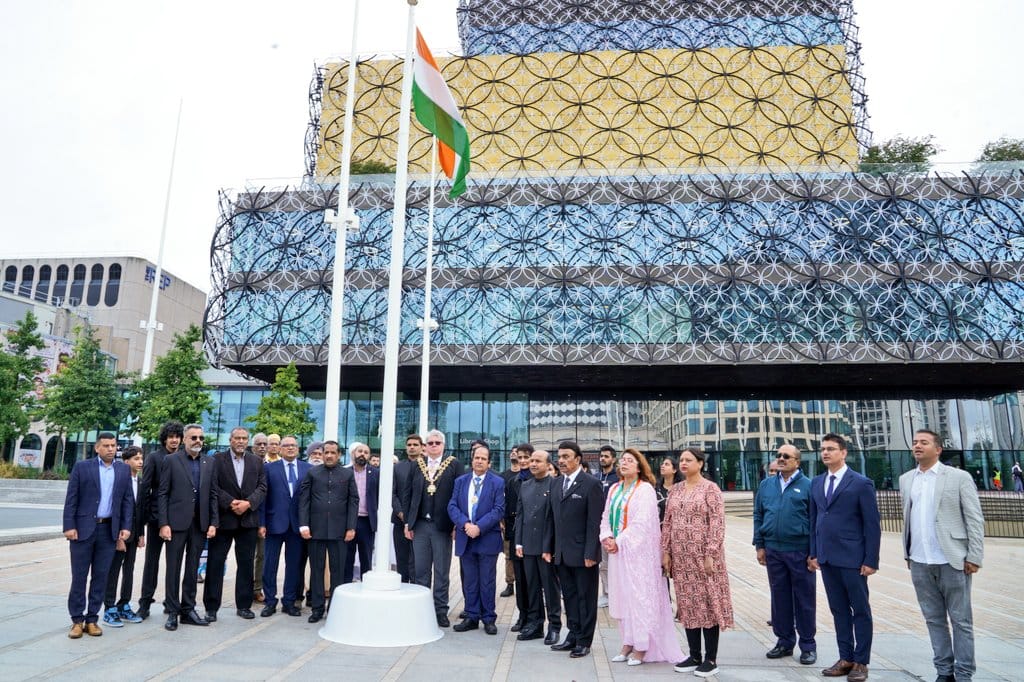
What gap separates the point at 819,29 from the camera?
41.0 meters

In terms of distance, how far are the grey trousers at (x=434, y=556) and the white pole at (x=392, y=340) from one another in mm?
763

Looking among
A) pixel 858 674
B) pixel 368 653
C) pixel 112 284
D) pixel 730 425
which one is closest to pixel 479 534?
pixel 368 653

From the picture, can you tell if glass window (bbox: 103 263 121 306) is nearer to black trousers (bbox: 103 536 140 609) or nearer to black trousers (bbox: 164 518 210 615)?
black trousers (bbox: 103 536 140 609)

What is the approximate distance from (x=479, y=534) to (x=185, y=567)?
3594mm

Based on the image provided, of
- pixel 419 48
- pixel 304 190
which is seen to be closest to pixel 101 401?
pixel 304 190

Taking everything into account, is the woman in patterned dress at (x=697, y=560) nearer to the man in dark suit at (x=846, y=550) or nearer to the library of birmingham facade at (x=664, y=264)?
the man in dark suit at (x=846, y=550)

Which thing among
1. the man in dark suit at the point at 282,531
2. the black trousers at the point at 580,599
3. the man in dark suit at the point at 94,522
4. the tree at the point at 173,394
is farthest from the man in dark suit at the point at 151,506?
the tree at the point at 173,394

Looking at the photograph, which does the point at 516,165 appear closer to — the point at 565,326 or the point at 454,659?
the point at 565,326

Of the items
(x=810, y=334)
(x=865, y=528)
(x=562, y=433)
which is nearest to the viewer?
(x=865, y=528)

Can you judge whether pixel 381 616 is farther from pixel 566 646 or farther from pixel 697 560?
pixel 697 560

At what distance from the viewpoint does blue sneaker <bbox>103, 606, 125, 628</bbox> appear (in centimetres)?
820

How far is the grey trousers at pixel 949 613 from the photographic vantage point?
637 centimetres

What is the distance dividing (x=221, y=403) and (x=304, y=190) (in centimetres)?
1546

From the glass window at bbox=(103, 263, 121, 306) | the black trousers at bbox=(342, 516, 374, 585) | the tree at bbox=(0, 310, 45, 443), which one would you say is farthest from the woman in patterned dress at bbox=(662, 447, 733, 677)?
the glass window at bbox=(103, 263, 121, 306)
